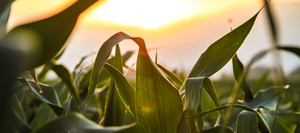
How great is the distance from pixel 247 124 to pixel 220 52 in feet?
0.29

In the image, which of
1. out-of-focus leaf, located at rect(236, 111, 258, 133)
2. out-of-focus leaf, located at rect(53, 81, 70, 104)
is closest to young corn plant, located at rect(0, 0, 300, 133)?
out-of-focus leaf, located at rect(236, 111, 258, 133)

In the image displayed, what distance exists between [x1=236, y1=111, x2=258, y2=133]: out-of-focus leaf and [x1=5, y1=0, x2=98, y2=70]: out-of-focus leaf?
0.20m

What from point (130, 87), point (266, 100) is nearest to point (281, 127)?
point (266, 100)

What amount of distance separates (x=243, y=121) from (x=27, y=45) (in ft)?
0.73

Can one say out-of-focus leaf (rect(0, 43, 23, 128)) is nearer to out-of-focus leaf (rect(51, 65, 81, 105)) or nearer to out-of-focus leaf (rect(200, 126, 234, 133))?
out-of-focus leaf (rect(51, 65, 81, 105))

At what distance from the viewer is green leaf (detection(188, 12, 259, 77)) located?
8.6 inches

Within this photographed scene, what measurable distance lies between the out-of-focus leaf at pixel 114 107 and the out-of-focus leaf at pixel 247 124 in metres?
0.17

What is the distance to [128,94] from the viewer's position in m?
0.23

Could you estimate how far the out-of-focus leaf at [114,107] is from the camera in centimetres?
28

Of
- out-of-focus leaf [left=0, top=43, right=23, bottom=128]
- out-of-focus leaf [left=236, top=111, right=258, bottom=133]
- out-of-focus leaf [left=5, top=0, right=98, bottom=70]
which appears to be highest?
out-of-focus leaf [left=5, top=0, right=98, bottom=70]

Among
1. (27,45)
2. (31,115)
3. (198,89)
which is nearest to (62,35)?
(27,45)

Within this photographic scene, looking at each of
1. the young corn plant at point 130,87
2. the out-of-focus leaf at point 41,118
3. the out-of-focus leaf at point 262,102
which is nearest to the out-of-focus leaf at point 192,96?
the young corn plant at point 130,87

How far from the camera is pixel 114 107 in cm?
30

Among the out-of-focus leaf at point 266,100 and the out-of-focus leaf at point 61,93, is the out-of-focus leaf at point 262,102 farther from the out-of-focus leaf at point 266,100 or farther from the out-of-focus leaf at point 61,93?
the out-of-focus leaf at point 61,93
